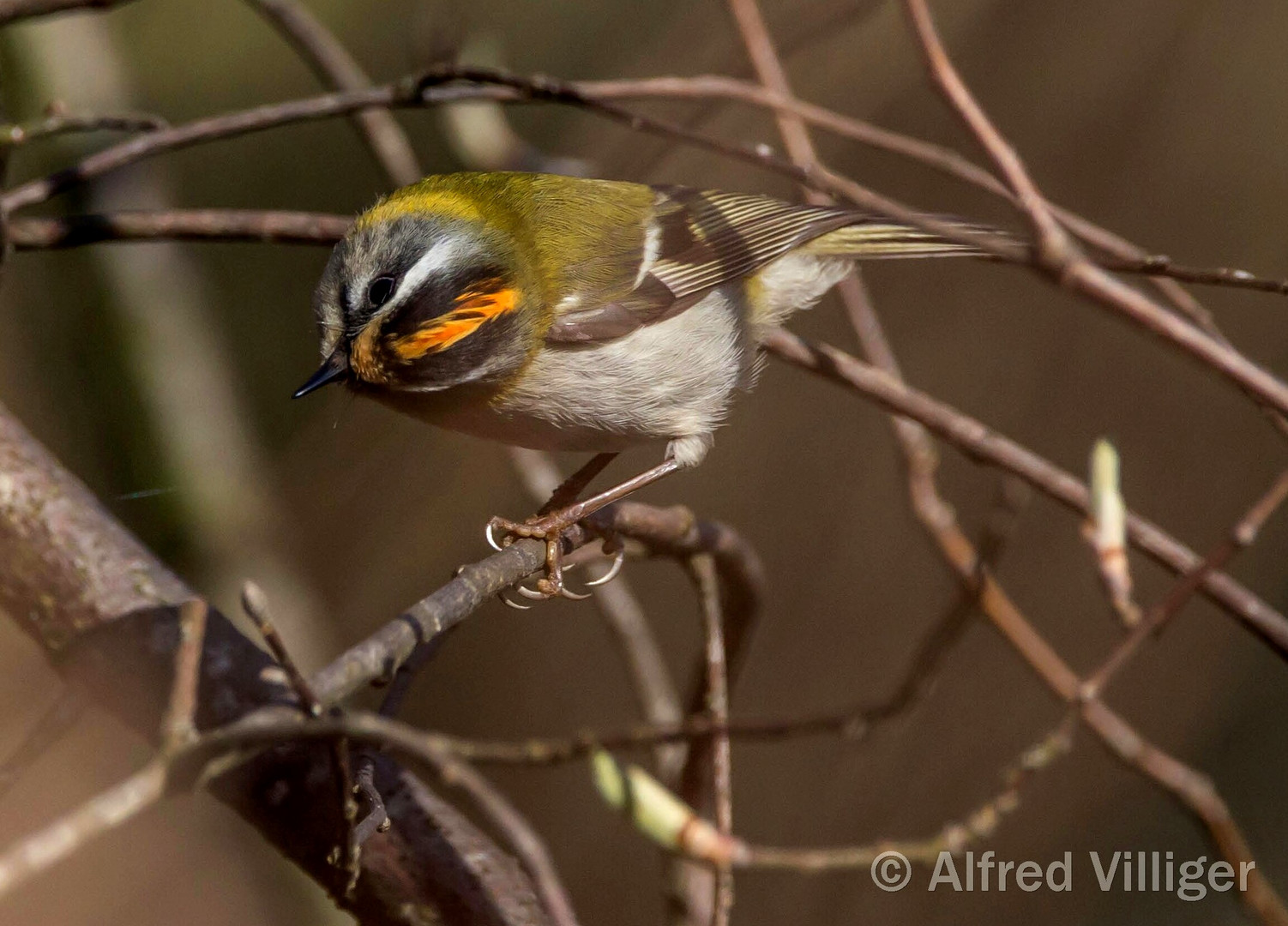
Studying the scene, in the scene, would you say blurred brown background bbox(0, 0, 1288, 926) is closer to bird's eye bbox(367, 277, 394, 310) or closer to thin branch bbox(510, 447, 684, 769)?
thin branch bbox(510, 447, 684, 769)

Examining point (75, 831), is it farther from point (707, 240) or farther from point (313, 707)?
point (707, 240)

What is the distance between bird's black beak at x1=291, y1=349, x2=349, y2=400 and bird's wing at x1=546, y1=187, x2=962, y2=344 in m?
0.59

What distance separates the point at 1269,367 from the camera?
12.2 feet

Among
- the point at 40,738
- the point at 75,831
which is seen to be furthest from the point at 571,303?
the point at 75,831

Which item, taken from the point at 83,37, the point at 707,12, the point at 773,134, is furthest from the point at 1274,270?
the point at 83,37

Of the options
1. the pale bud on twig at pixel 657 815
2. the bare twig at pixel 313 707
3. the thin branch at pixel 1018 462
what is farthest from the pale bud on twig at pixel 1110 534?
the bare twig at pixel 313 707

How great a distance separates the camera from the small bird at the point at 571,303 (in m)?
2.05

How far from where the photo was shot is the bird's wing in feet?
8.48

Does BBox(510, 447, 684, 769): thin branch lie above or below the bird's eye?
below

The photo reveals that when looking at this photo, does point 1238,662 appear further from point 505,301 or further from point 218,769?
point 218,769

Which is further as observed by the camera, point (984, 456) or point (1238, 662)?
point (1238, 662)

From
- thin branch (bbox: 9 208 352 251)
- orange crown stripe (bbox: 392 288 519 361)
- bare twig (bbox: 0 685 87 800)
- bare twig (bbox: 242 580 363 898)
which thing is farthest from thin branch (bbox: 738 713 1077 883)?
thin branch (bbox: 9 208 352 251)

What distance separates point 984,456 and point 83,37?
230 centimetres

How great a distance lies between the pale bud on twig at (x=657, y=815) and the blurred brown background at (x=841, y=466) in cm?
201
